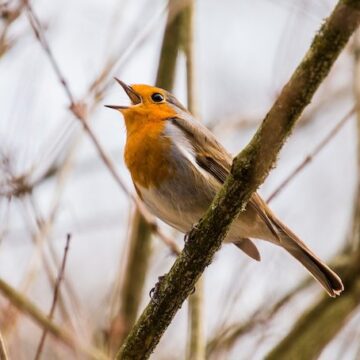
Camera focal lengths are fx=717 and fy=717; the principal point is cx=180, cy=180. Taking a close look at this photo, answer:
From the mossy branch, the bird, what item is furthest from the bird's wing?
the mossy branch

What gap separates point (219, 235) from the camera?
9.04ft

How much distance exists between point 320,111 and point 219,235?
11.2ft

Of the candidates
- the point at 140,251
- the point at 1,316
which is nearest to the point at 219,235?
the point at 1,316

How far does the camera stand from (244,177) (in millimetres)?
2531

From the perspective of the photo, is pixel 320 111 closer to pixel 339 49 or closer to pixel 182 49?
pixel 182 49

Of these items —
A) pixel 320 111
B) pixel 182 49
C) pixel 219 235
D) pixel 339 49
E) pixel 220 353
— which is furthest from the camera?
pixel 320 111

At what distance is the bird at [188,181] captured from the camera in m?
3.88

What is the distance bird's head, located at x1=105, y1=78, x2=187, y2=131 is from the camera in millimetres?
4320

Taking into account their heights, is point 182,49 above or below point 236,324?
above

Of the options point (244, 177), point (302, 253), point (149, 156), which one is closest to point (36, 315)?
point (149, 156)

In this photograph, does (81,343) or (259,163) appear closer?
(259,163)

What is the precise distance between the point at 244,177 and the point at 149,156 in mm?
1487

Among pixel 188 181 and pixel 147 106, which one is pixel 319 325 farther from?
pixel 147 106

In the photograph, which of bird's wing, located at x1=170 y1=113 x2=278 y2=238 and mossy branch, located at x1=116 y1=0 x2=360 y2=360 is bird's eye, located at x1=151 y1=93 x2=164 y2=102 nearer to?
bird's wing, located at x1=170 y1=113 x2=278 y2=238
